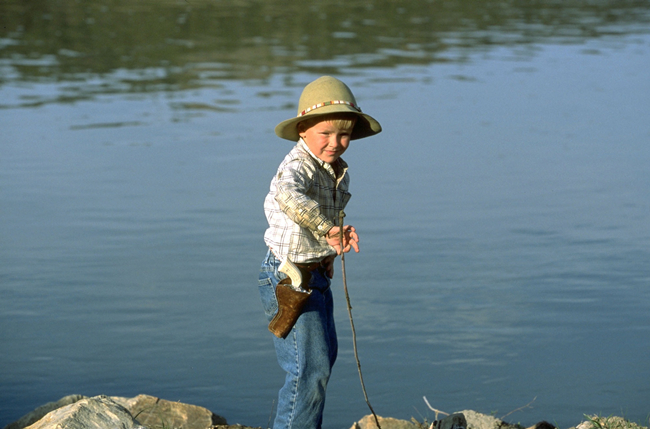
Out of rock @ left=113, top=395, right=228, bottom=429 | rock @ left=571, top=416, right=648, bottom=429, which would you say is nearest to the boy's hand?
rock @ left=571, top=416, right=648, bottom=429

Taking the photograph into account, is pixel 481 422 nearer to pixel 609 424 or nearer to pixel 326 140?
pixel 609 424

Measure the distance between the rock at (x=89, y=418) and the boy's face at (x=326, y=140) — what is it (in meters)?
1.34

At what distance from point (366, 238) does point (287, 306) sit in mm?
4225

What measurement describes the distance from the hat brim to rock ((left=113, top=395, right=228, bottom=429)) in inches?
66.9

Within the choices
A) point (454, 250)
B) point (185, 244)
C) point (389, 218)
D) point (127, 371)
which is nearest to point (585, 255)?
point (454, 250)

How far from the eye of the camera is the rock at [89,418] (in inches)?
146

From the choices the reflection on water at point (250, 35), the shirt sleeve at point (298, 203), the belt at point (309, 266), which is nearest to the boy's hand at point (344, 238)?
the shirt sleeve at point (298, 203)

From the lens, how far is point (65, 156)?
10391 millimetres

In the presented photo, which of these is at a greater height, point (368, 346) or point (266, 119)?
point (266, 119)

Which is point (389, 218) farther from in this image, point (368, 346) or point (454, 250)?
point (368, 346)

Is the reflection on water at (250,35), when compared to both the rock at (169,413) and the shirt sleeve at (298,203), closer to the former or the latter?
the rock at (169,413)

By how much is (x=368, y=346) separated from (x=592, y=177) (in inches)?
178

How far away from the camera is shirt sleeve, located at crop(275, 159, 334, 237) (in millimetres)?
3400

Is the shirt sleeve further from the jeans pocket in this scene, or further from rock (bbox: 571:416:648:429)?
rock (bbox: 571:416:648:429)
